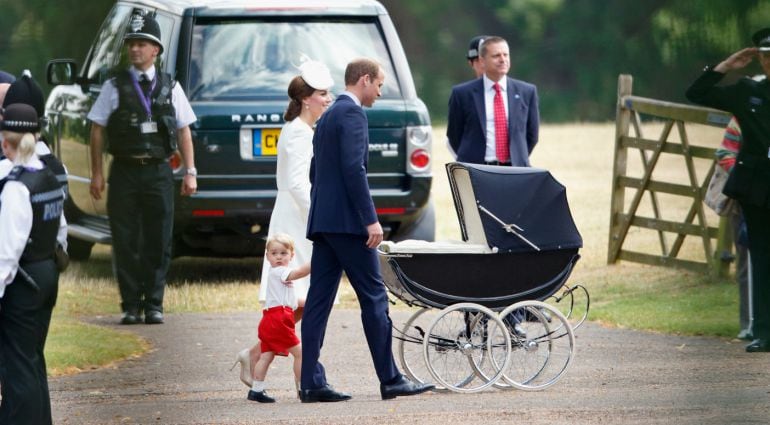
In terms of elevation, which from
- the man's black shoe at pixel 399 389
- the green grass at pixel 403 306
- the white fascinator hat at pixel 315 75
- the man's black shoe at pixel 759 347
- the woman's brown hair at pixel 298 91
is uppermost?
the white fascinator hat at pixel 315 75

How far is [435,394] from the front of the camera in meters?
4.27

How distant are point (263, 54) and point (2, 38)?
6.17m

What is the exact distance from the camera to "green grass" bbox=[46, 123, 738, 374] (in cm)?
536

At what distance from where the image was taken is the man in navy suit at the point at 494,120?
225 inches

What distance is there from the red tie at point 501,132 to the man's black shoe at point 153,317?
1.71 m

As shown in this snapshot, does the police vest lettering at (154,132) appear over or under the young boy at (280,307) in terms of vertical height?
over

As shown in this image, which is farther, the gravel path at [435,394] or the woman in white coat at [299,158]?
the woman in white coat at [299,158]

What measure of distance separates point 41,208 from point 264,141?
12.8 ft

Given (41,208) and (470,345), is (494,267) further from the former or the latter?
(41,208)

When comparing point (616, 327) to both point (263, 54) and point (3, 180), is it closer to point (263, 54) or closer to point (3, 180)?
point (263, 54)

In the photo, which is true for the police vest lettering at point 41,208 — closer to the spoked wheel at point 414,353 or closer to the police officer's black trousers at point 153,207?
the spoked wheel at point 414,353

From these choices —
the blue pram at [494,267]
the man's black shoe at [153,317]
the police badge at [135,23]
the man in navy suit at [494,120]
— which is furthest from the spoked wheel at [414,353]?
the police badge at [135,23]

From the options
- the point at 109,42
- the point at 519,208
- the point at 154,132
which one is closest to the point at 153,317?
the point at 154,132

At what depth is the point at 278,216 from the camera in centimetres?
466
